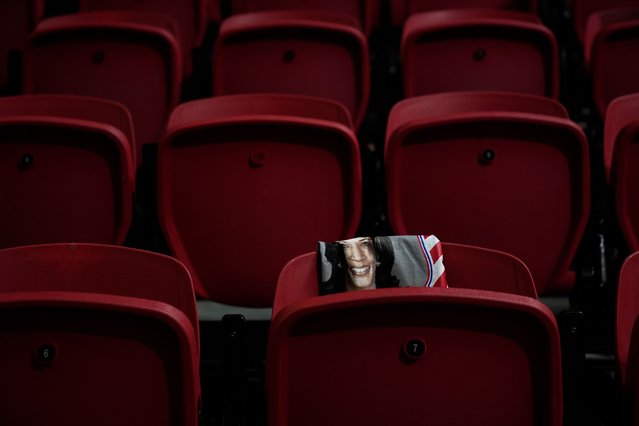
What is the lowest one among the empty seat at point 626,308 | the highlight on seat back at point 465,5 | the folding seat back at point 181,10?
the empty seat at point 626,308

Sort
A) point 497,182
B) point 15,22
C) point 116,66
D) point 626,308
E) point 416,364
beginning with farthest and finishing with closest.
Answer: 1. point 15,22
2. point 116,66
3. point 497,182
4. point 626,308
5. point 416,364

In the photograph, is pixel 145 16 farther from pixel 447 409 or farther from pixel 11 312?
pixel 447 409

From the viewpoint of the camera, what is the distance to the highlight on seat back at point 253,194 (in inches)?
45.6

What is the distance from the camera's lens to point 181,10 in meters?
1.91

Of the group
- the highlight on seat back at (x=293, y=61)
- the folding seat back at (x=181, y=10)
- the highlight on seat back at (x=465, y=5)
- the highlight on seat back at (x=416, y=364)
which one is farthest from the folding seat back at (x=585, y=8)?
the highlight on seat back at (x=416, y=364)

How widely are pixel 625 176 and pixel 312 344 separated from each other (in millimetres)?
563

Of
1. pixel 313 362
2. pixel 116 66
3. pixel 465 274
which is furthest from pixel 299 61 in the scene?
pixel 313 362

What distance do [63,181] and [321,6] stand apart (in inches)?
34.7

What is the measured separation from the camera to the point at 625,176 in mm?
1177

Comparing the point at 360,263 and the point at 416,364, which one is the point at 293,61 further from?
the point at 416,364

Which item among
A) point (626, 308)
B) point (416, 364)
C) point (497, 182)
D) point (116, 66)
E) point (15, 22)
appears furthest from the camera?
point (15, 22)

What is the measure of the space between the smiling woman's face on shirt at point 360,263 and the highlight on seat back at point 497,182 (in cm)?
21

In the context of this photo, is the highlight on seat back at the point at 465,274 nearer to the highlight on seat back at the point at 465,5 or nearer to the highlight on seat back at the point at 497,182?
the highlight on seat back at the point at 497,182

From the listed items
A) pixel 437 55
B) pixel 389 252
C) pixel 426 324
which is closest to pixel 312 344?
pixel 426 324
